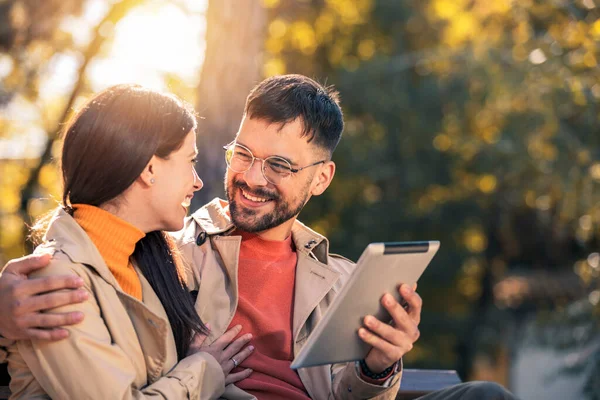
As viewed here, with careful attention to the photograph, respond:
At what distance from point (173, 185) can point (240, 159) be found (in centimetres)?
65

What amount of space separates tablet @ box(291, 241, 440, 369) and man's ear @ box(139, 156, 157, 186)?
0.75 metres

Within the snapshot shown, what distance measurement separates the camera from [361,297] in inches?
108

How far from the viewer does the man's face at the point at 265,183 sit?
356 centimetres

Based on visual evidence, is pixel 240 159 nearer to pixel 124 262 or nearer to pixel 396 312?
pixel 124 262

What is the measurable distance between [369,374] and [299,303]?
465mm

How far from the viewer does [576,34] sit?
22.4 feet

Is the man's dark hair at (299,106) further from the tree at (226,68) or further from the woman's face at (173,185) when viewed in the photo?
the tree at (226,68)

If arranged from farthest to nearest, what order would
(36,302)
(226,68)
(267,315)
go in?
(226,68)
(267,315)
(36,302)

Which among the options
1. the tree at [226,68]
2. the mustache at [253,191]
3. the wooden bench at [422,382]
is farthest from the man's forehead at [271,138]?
the tree at [226,68]

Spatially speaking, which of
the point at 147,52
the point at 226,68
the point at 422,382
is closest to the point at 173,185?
the point at 422,382

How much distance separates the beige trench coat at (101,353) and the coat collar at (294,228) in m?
0.69

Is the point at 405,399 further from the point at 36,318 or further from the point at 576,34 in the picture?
the point at 576,34

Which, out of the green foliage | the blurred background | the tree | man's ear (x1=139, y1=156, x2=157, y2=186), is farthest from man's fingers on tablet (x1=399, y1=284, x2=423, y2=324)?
the green foliage

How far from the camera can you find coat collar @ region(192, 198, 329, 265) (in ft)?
11.9
